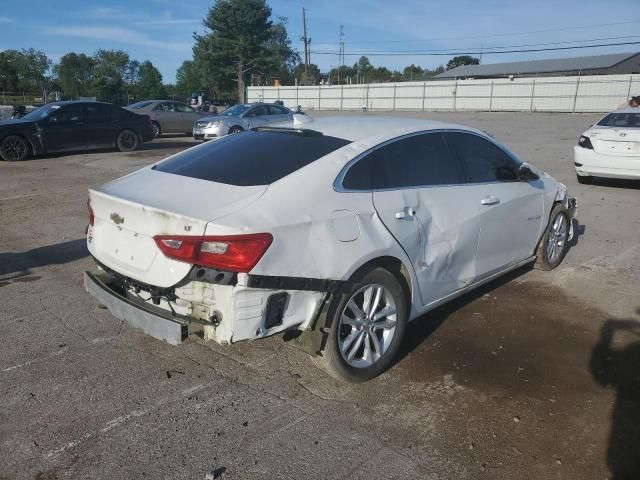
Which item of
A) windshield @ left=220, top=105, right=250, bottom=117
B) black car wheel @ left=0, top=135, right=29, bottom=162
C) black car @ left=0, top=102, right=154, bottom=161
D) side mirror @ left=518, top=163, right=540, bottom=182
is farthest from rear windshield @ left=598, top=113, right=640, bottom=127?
black car wheel @ left=0, top=135, right=29, bottom=162

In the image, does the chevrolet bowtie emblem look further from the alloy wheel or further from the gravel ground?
the alloy wheel

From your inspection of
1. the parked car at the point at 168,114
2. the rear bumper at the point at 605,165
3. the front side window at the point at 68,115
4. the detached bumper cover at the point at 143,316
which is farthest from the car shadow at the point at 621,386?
the parked car at the point at 168,114

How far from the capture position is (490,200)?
4.47 meters

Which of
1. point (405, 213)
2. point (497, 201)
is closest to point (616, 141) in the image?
point (497, 201)

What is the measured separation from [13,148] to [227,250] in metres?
13.7

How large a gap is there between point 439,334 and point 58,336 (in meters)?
2.89

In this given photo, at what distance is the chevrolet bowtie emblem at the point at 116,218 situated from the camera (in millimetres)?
3357

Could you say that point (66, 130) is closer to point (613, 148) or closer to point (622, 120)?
point (613, 148)

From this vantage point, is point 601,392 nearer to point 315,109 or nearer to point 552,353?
point 552,353

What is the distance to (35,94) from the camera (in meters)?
63.8

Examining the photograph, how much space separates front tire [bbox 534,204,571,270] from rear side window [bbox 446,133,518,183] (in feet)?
3.27

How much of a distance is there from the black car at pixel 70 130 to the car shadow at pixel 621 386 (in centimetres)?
1431

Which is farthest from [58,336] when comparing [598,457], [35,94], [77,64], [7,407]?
[77,64]

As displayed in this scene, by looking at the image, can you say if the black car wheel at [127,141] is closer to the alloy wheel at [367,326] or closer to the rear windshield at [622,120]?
the rear windshield at [622,120]
